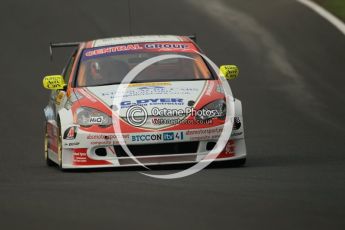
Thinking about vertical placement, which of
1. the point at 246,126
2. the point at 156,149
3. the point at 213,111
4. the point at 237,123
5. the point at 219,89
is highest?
the point at 219,89

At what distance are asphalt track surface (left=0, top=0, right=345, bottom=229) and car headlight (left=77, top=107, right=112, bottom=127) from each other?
0.49 metres

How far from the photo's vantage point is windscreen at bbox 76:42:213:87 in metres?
11.9

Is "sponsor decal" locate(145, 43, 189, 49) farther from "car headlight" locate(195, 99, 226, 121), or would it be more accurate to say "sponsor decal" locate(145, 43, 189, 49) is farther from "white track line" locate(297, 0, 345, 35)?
"white track line" locate(297, 0, 345, 35)

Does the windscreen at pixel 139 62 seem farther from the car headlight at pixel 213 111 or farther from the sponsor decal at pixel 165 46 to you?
the car headlight at pixel 213 111

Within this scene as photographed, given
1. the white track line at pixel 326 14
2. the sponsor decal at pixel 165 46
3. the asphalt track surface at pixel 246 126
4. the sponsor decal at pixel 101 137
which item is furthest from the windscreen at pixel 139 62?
the white track line at pixel 326 14

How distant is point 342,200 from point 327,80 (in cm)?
1036

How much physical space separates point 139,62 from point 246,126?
134 inches

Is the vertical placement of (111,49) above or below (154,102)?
above

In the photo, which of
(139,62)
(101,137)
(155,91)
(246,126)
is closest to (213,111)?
(155,91)

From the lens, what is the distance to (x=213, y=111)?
10992 millimetres

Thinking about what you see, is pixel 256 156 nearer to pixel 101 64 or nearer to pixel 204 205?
pixel 101 64

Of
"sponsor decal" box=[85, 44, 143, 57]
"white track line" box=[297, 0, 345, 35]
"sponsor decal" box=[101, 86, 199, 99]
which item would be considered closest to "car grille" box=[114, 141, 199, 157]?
"sponsor decal" box=[101, 86, 199, 99]

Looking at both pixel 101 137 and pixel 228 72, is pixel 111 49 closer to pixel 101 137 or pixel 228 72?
pixel 228 72

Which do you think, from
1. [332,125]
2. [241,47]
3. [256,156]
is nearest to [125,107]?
[256,156]
